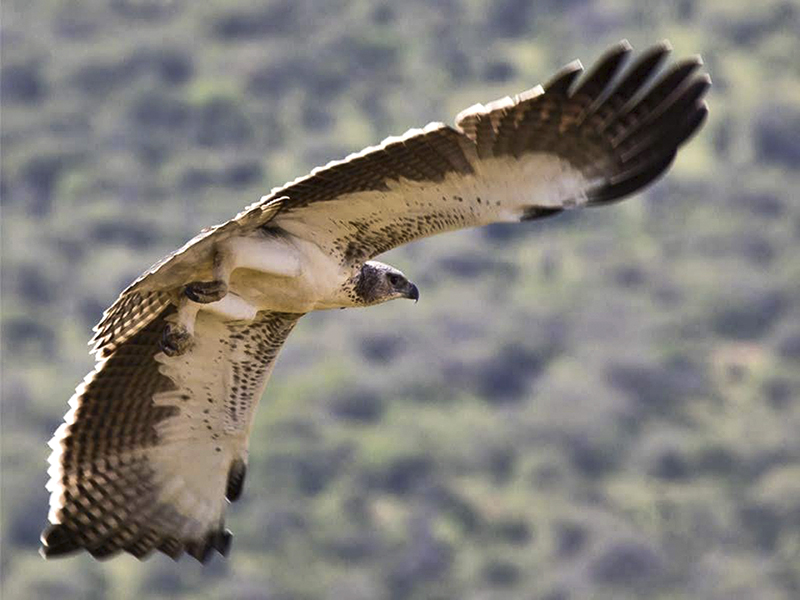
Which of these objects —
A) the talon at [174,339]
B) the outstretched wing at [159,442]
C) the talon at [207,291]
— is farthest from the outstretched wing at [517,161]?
the outstretched wing at [159,442]

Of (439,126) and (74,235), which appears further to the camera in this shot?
(74,235)

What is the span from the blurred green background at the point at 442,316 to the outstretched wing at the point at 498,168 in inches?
1548

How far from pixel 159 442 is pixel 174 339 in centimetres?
99

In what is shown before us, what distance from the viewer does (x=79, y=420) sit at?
44.3 feet

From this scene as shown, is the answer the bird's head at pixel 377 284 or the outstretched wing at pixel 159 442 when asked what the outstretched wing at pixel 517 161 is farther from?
the outstretched wing at pixel 159 442

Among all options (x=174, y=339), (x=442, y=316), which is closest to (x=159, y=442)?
(x=174, y=339)

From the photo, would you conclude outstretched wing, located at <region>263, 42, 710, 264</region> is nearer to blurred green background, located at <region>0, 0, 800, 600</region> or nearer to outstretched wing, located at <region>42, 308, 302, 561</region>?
outstretched wing, located at <region>42, 308, 302, 561</region>

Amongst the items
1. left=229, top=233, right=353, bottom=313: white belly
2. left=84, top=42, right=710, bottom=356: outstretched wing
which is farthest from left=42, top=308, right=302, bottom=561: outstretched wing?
left=84, top=42, right=710, bottom=356: outstretched wing

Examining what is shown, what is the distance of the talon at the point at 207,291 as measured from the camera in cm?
1230

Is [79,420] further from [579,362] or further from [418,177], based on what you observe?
[579,362]

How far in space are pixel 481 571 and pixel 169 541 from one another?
137 ft

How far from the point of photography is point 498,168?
39.1 ft

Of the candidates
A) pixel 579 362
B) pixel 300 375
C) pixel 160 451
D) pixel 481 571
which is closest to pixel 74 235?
pixel 300 375

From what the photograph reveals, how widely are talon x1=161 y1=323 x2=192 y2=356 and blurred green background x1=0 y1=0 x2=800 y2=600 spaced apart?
38263mm
